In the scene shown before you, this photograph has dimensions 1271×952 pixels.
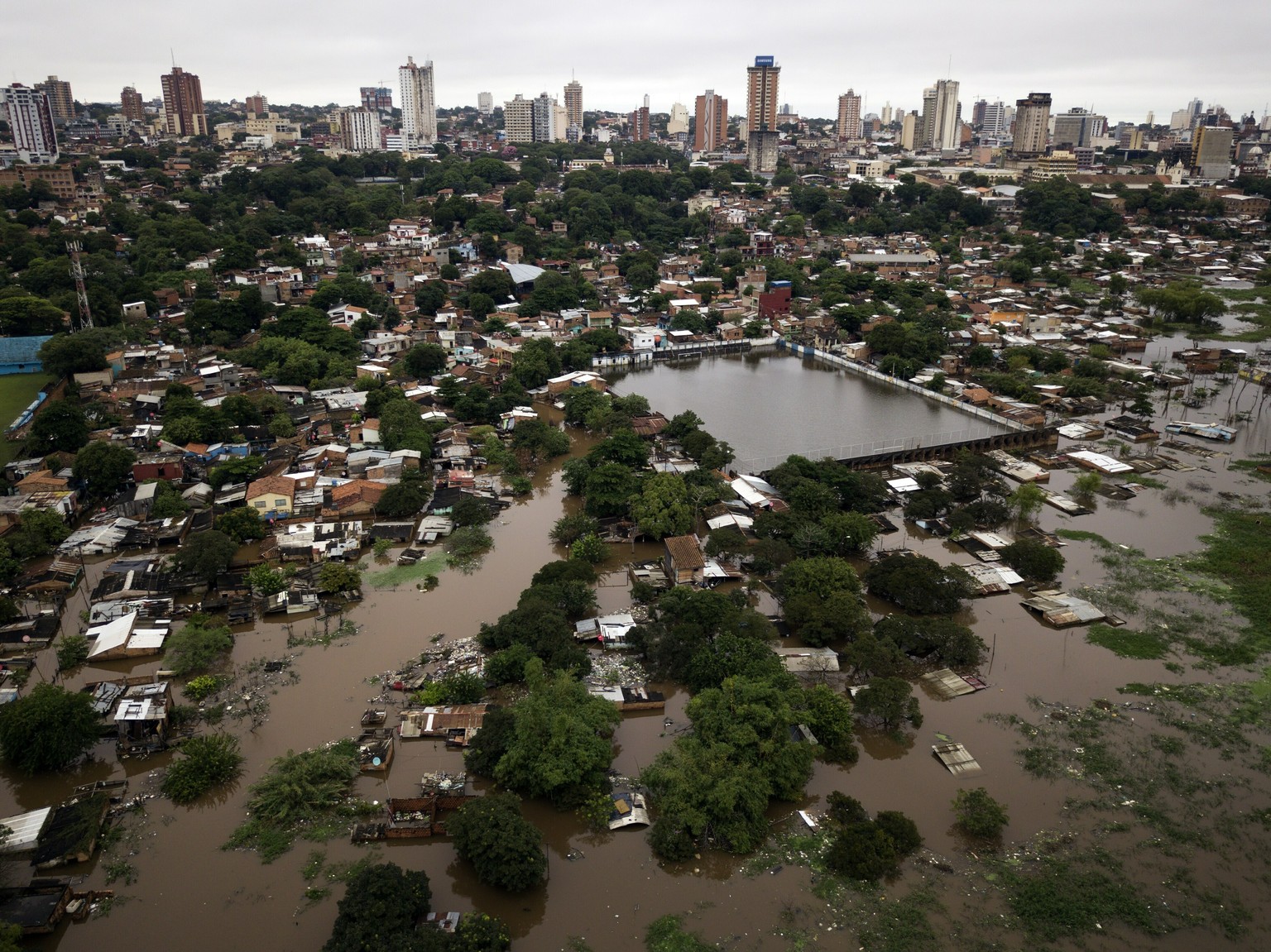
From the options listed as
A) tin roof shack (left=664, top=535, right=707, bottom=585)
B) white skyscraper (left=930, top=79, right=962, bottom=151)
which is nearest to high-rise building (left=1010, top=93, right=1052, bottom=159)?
white skyscraper (left=930, top=79, right=962, bottom=151)

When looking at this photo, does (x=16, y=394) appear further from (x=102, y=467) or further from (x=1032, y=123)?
(x=1032, y=123)

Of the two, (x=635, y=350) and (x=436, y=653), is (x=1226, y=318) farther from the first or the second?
(x=436, y=653)

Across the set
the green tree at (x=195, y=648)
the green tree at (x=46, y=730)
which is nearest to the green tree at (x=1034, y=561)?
the green tree at (x=195, y=648)

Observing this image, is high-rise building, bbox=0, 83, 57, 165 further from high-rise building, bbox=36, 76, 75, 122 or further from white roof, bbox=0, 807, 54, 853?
white roof, bbox=0, 807, 54, 853

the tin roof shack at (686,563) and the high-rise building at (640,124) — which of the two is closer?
the tin roof shack at (686,563)

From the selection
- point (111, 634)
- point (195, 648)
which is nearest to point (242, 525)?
point (111, 634)

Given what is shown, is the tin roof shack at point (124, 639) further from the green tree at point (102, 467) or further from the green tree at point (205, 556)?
the green tree at point (102, 467)
